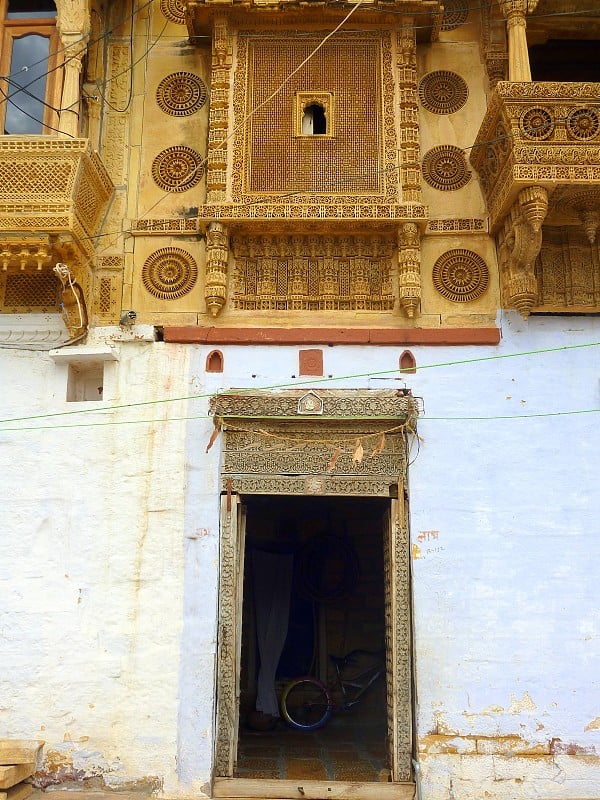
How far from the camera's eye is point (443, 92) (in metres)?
6.04

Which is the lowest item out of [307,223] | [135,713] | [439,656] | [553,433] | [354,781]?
[354,781]

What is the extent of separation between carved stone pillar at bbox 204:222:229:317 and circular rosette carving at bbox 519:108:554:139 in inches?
88.0

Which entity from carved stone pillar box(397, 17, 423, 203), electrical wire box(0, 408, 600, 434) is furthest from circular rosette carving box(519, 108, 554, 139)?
electrical wire box(0, 408, 600, 434)

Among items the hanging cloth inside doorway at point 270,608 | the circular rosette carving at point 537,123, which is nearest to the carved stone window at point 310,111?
the circular rosette carving at point 537,123

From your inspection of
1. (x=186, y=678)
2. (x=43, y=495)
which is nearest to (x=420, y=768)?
(x=186, y=678)

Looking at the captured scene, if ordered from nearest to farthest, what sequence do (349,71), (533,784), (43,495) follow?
(533,784)
(43,495)
(349,71)

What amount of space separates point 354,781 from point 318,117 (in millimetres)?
4946

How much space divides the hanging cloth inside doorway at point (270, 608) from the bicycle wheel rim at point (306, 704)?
0.70 feet

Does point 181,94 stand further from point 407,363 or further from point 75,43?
point 407,363

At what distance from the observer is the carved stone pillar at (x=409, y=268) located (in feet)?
17.9

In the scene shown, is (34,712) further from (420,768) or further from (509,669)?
(509,669)

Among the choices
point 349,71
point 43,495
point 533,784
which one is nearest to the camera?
point 533,784

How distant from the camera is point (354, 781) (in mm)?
5016

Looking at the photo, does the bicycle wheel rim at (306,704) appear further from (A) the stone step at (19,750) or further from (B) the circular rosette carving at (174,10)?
(B) the circular rosette carving at (174,10)
